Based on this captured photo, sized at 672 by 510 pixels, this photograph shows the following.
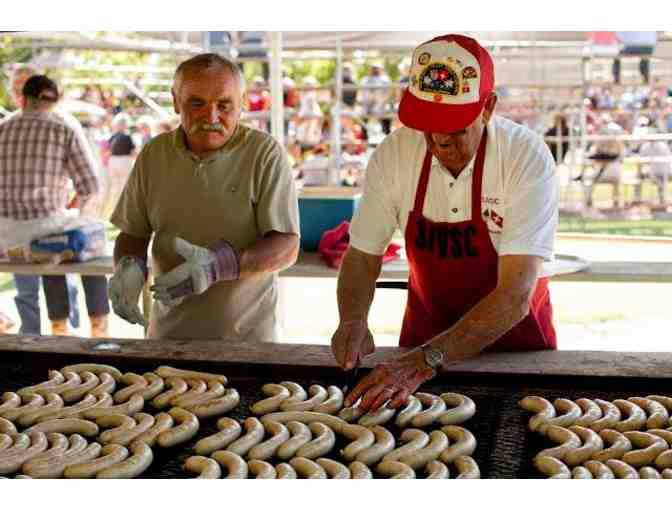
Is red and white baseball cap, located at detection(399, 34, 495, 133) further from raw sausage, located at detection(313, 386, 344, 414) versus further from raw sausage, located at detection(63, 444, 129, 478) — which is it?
raw sausage, located at detection(63, 444, 129, 478)

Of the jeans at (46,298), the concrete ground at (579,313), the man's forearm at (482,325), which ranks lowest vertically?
the concrete ground at (579,313)

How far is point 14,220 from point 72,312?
0.85m

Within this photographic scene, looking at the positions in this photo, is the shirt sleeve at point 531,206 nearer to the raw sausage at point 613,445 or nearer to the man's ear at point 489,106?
the man's ear at point 489,106

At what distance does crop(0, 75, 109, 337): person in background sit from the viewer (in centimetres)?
611

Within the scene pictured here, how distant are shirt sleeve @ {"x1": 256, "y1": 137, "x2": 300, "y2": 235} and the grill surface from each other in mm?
703

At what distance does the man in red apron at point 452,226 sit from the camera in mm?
2686

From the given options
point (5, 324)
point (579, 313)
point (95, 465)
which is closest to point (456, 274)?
point (95, 465)

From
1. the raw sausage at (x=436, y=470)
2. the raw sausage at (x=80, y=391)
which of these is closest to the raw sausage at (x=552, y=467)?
the raw sausage at (x=436, y=470)

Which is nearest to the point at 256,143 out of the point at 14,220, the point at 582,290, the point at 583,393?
the point at 583,393

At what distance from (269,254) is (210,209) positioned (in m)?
0.30

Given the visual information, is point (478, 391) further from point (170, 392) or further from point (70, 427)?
point (70, 427)

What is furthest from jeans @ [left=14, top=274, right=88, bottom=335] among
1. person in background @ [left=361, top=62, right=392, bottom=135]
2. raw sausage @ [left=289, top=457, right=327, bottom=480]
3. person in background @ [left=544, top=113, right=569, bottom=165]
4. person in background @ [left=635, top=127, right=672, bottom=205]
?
person in background @ [left=635, top=127, right=672, bottom=205]

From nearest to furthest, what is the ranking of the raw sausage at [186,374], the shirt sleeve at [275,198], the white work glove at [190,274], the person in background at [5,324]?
the raw sausage at [186,374], the white work glove at [190,274], the shirt sleeve at [275,198], the person in background at [5,324]

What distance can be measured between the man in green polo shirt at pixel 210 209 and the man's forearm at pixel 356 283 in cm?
42
